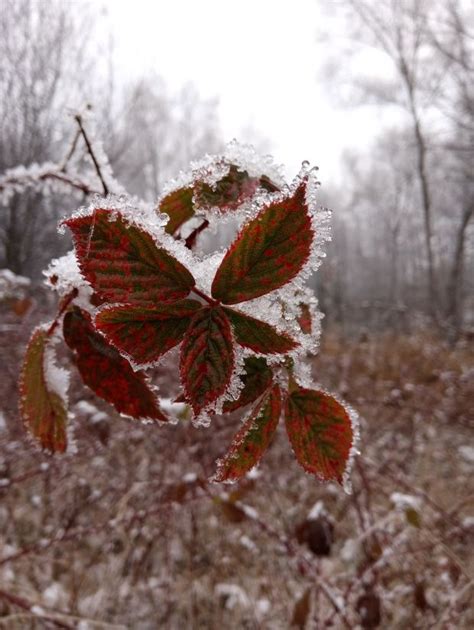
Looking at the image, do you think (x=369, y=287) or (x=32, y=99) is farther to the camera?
(x=369, y=287)

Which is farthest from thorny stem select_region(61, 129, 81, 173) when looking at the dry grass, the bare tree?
the bare tree

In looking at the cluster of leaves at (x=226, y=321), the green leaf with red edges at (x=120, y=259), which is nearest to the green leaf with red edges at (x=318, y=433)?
the cluster of leaves at (x=226, y=321)

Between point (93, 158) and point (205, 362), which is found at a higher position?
point (93, 158)

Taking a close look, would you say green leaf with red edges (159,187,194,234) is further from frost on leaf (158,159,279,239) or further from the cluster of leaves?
the cluster of leaves

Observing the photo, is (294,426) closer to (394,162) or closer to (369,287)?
(394,162)

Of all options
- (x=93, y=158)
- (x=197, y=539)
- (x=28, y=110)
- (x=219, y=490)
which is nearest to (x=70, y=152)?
(x=93, y=158)

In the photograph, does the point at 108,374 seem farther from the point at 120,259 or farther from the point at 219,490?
the point at 219,490

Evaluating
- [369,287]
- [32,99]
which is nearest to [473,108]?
[32,99]
